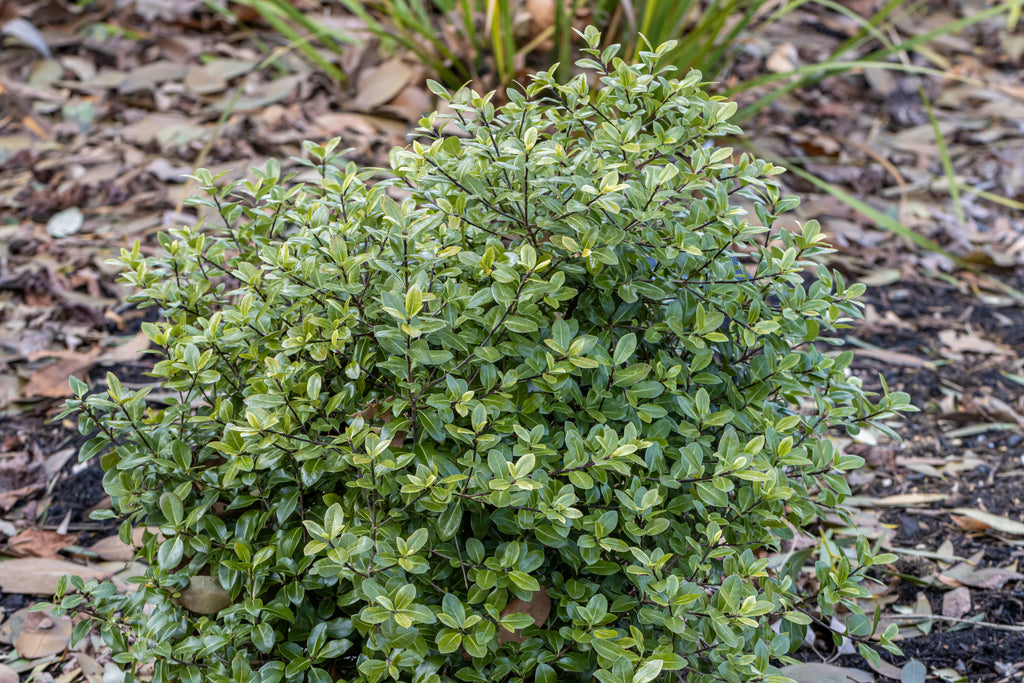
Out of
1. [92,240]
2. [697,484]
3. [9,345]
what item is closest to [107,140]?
[92,240]

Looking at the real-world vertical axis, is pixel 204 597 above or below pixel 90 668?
above

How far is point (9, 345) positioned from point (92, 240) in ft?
2.10

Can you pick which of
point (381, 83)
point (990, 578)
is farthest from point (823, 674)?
point (381, 83)

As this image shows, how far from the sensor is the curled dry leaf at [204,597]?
5.75 ft

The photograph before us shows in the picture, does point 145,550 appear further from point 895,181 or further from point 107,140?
point 895,181

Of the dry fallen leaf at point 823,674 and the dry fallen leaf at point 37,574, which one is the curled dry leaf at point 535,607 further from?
the dry fallen leaf at point 37,574

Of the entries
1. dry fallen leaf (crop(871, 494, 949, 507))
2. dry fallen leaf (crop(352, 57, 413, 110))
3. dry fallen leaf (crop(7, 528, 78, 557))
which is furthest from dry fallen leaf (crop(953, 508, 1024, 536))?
dry fallen leaf (crop(352, 57, 413, 110))

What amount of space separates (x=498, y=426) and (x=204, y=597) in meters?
0.73

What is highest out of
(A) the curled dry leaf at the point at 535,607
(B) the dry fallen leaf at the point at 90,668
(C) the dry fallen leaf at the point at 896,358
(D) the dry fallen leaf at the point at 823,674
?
(A) the curled dry leaf at the point at 535,607

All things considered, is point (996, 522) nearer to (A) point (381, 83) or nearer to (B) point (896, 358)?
(B) point (896, 358)

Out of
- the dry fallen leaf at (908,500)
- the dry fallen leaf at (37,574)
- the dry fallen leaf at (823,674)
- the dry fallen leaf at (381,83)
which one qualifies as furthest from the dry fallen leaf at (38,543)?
the dry fallen leaf at (381,83)

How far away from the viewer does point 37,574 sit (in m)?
2.20

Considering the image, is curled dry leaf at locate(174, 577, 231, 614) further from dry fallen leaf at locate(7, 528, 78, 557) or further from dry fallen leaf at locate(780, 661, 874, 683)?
dry fallen leaf at locate(780, 661, 874, 683)

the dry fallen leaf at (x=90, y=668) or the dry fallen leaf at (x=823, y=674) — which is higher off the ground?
the dry fallen leaf at (x=823, y=674)
